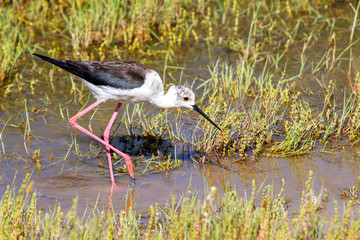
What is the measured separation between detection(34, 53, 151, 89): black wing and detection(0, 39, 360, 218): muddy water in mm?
569

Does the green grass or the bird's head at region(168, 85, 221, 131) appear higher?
the bird's head at region(168, 85, 221, 131)

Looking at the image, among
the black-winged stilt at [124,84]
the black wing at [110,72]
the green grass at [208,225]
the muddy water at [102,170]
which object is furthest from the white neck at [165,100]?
the green grass at [208,225]

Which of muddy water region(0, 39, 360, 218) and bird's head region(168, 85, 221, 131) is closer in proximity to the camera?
muddy water region(0, 39, 360, 218)

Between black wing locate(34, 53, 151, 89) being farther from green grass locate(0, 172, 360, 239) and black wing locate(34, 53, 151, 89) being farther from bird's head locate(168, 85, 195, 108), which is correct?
green grass locate(0, 172, 360, 239)

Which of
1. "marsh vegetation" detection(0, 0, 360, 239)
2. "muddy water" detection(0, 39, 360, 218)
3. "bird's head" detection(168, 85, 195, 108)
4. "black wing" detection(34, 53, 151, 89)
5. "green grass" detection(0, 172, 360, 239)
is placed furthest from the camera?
"bird's head" detection(168, 85, 195, 108)

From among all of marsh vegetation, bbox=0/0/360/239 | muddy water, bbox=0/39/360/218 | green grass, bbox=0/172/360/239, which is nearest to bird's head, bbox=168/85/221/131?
marsh vegetation, bbox=0/0/360/239

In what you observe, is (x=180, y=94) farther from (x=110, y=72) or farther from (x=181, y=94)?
(x=110, y=72)

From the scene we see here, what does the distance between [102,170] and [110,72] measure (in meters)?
0.79

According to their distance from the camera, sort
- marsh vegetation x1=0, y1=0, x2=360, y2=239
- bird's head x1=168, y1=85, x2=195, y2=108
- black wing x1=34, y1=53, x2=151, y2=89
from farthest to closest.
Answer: bird's head x1=168, y1=85, x2=195, y2=108, black wing x1=34, y1=53, x2=151, y2=89, marsh vegetation x1=0, y1=0, x2=360, y2=239

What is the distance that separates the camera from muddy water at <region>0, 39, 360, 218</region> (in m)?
4.11

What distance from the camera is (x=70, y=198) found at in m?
4.06

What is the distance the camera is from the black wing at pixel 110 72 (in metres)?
4.54

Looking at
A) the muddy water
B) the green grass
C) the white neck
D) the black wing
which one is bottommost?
the muddy water

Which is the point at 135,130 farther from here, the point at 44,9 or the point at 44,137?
the point at 44,9
